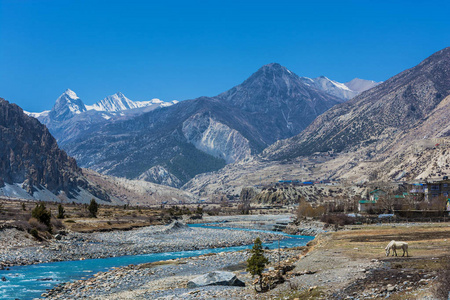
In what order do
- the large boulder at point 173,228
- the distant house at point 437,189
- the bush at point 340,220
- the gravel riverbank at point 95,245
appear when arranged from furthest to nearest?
the distant house at point 437,189, the bush at point 340,220, the large boulder at point 173,228, the gravel riverbank at point 95,245

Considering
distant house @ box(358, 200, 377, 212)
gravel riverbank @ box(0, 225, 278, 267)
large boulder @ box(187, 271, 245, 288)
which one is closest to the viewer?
large boulder @ box(187, 271, 245, 288)

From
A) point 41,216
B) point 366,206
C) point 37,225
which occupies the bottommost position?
point 37,225

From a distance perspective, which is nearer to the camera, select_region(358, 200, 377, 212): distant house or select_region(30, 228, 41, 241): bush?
select_region(30, 228, 41, 241): bush

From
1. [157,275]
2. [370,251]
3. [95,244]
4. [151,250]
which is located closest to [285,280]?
[370,251]

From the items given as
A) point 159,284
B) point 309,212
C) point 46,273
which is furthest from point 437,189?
point 46,273

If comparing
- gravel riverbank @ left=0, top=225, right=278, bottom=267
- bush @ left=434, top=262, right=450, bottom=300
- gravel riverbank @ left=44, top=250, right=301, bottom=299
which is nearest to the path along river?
gravel riverbank @ left=44, top=250, right=301, bottom=299

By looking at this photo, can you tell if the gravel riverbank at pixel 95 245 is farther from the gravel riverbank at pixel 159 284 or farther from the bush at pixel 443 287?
the bush at pixel 443 287

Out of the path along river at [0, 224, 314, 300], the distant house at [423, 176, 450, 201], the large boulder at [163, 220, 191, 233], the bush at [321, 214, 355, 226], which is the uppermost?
the distant house at [423, 176, 450, 201]

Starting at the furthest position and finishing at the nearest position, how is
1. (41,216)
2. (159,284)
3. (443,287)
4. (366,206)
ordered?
(366,206)
(41,216)
(159,284)
(443,287)

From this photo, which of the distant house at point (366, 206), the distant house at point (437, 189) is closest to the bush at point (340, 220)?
the distant house at point (366, 206)

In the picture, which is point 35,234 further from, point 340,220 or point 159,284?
point 340,220

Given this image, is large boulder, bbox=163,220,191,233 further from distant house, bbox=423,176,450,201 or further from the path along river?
distant house, bbox=423,176,450,201

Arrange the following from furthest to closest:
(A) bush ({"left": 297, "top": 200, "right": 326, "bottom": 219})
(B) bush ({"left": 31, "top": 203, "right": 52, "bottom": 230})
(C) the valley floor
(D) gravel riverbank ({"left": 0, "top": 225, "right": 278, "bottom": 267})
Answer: (A) bush ({"left": 297, "top": 200, "right": 326, "bottom": 219}) → (B) bush ({"left": 31, "top": 203, "right": 52, "bottom": 230}) → (D) gravel riverbank ({"left": 0, "top": 225, "right": 278, "bottom": 267}) → (C) the valley floor

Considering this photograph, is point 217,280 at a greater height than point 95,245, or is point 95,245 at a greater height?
point 217,280
